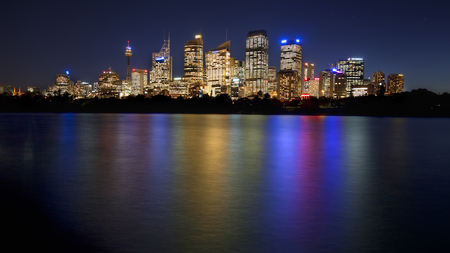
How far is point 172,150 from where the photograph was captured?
21609mm

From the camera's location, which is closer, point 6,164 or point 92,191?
point 92,191

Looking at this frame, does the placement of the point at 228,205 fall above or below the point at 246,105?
below

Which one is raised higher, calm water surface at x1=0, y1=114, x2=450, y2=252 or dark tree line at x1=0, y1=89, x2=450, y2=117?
dark tree line at x1=0, y1=89, x2=450, y2=117

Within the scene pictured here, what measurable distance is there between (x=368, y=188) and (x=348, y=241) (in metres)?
5.10

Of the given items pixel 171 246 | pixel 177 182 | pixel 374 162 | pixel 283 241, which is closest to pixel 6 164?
pixel 177 182

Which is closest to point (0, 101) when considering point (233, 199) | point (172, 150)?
point (172, 150)

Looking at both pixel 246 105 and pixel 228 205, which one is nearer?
pixel 228 205

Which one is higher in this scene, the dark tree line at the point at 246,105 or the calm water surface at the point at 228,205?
the dark tree line at the point at 246,105

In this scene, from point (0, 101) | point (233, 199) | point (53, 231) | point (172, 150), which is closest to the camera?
point (53, 231)

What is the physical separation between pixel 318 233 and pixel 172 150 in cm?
1560

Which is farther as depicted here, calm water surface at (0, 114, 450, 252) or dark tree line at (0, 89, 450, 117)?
dark tree line at (0, 89, 450, 117)

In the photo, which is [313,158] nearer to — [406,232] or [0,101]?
[406,232]

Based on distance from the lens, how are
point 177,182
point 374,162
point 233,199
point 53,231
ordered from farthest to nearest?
point 374,162
point 177,182
point 233,199
point 53,231

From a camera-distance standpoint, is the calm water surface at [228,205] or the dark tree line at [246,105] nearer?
the calm water surface at [228,205]
